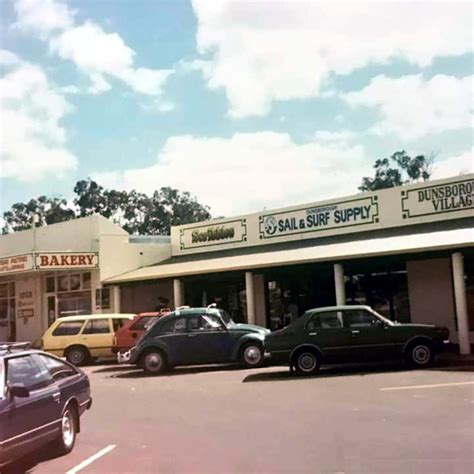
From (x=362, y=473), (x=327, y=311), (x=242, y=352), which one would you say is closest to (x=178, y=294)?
(x=242, y=352)

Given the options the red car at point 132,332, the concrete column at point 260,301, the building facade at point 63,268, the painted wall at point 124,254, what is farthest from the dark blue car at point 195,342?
the painted wall at point 124,254

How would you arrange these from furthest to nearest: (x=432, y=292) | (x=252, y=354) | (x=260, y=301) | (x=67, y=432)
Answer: (x=260, y=301)
(x=432, y=292)
(x=252, y=354)
(x=67, y=432)

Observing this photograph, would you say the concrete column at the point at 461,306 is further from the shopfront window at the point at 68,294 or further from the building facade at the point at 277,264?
the shopfront window at the point at 68,294

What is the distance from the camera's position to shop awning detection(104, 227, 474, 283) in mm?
18453

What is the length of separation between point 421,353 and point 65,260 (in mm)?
16595

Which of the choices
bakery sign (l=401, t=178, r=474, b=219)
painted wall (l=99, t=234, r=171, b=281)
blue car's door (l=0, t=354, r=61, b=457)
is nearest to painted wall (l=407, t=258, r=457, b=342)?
bakery sign (l=401, t=178, r=474, b=219)

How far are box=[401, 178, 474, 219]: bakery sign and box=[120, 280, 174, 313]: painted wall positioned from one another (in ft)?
38.4

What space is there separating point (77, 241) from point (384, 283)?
13.8 meters

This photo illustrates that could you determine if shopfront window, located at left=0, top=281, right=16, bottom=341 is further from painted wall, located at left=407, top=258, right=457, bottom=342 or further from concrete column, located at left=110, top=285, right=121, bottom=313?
painted wall, located at left=407, top=258, right=457, bottom=342

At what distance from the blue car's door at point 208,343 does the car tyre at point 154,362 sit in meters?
0.67

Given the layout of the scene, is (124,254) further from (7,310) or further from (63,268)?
(7,310)

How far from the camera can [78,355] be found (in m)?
21.0

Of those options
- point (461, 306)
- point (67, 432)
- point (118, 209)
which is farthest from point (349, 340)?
point (118, 209)

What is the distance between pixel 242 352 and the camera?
1756 cm
